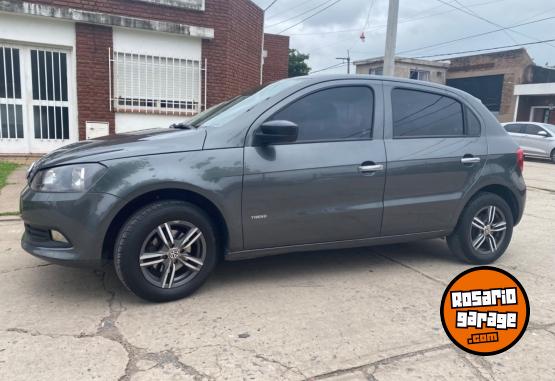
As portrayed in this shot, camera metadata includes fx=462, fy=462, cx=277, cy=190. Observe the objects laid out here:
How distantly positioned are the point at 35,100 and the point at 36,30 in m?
1.40

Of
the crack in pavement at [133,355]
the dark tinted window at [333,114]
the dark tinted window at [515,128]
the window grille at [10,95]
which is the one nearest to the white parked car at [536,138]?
the dark tinted window at [515,128]

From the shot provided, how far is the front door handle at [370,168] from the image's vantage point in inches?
150

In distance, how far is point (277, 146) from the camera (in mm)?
3570

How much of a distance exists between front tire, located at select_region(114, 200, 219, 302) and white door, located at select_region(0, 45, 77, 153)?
7.74 metres

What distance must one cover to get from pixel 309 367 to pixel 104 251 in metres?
1.69

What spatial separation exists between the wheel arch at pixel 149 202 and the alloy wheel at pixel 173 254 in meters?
0.19

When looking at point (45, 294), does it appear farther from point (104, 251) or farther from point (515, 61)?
point (515, 61)

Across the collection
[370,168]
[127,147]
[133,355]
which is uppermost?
[127,147]

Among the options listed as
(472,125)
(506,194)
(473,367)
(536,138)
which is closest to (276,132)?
(473,367)

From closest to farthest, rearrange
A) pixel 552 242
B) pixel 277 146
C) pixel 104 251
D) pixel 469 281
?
1. pixel 469 281
2. pixel 104 251
3. pixel 277 146
4. pixel 552 242

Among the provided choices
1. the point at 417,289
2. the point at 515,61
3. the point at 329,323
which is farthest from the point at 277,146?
the point at 515,61

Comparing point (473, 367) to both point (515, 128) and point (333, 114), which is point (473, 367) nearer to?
point (333, 114)

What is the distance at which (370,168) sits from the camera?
12.6 ft

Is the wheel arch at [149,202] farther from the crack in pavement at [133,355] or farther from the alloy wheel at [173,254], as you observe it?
the crack in pavement at [133,355]
